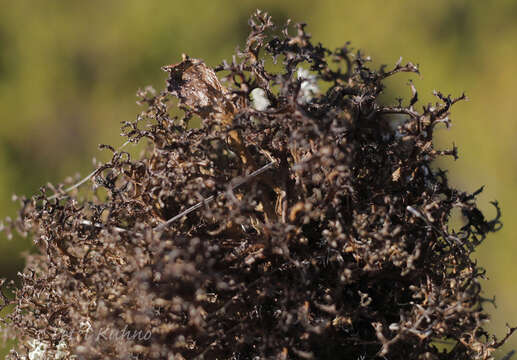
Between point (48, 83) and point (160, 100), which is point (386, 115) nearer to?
point (160, 100)

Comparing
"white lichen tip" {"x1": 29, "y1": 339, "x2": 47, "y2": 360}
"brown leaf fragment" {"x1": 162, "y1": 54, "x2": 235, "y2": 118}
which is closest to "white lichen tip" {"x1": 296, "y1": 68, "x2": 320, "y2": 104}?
"brown leaf fragment" {"x1": 162, "y1": 54, "x2": 235, "y2": 118}

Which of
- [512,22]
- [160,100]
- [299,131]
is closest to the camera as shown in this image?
[299,131]

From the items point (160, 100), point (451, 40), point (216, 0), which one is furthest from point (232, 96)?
point (451, 40)

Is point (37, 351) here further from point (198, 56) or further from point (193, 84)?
point (198, 56)

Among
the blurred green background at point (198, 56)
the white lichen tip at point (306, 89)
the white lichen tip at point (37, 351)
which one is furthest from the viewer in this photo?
the blurred green background at point (198, 56)

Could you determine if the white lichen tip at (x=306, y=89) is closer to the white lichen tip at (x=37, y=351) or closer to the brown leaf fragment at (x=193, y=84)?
the brown leaf fragment at (x=193, y=84)

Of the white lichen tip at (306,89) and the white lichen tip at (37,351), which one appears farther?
Answer: the white lichen tip at (37,351)

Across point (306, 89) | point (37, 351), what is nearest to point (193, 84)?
point (306, 89)

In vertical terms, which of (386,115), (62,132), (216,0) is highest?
(216,0)

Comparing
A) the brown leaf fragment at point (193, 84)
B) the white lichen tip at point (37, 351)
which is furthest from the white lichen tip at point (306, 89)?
the white lichen tip at point (37, 351)
